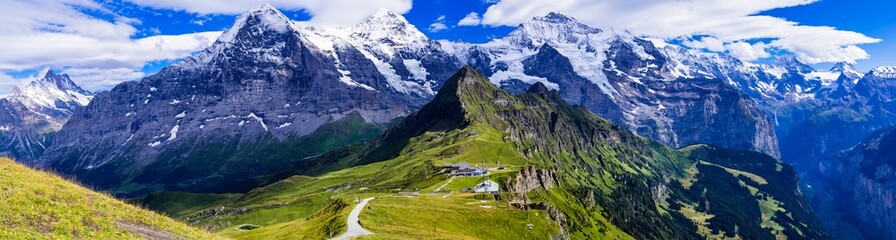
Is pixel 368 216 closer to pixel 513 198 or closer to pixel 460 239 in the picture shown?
pixel 460 239

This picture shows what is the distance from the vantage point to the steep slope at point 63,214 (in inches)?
1823

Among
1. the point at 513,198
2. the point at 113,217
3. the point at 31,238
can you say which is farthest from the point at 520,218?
the point at 31,238

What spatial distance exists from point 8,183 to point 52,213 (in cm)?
789

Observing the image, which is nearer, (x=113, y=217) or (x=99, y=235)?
(x=99, y=235)

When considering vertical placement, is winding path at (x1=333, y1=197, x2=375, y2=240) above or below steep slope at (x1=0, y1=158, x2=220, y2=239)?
below

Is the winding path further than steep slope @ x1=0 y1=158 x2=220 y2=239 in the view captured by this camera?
Yes

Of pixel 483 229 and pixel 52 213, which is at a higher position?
pixel 52 213

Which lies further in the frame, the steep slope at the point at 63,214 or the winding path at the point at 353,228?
the winding path at the point at 353,228

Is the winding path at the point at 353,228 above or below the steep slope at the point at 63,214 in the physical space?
below

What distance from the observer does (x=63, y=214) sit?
5019 centimetres

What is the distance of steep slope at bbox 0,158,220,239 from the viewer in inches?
1823

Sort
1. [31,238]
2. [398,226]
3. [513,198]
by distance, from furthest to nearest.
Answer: [513,198]
[398,226]
[31,238]

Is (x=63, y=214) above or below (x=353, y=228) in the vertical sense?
above

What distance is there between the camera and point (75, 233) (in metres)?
47.7
